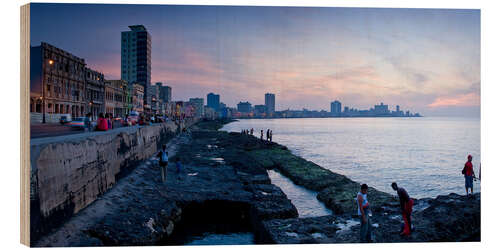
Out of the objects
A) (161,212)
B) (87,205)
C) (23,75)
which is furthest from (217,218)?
(23,75)

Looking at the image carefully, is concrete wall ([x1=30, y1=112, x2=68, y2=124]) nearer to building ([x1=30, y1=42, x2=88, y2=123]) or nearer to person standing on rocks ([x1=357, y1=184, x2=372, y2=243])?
building ([x1=30, y1=42, x2=88, y2=123])

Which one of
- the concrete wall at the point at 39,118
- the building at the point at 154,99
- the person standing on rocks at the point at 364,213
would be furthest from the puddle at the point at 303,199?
the building at the point at 154,99

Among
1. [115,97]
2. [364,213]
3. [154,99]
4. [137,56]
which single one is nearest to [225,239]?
[364,213]

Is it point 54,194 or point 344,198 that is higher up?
point 54,194

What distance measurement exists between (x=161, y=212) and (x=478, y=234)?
11205mm

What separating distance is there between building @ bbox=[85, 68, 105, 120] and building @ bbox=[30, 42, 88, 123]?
2.30 metres

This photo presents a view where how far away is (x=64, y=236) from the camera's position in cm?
893

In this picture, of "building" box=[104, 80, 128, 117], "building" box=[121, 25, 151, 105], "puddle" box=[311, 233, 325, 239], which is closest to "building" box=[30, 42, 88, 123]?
"building" box=[104, 80, 128, 117]

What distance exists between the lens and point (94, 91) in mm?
67438

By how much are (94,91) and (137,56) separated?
250 feet

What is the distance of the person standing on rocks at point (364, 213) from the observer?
8961 mm

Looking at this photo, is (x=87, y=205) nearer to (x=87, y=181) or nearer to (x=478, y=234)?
(x=87, y=181)

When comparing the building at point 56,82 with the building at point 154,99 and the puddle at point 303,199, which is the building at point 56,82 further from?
the building at point 154,99

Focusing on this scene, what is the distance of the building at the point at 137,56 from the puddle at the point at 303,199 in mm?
117902
